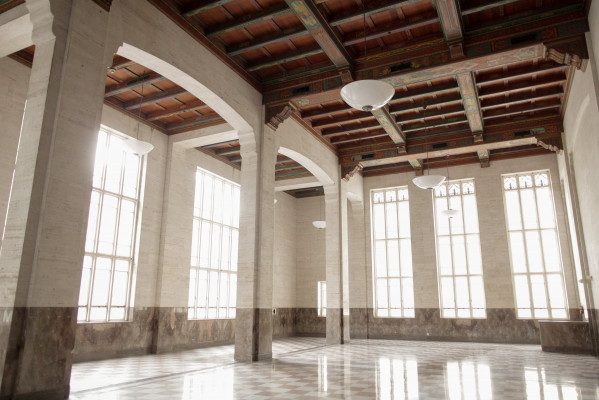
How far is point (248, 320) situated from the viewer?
12.1m

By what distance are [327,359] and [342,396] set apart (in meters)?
5.31

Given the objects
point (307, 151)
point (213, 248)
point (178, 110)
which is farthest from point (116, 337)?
point (307, 151)

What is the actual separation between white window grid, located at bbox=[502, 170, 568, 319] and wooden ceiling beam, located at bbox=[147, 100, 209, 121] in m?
14.1

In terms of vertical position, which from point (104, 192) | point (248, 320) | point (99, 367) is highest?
point (104, 192)

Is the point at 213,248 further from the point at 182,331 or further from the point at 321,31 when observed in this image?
the point at 321,31

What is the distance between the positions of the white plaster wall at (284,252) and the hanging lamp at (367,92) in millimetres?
14355

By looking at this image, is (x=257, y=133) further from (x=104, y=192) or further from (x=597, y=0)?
(x=597, y=0)

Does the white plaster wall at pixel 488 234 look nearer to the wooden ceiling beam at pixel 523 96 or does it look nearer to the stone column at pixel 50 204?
the wooden ceiling beam at pixel 523 96

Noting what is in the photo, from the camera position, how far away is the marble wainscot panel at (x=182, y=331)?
579 inches

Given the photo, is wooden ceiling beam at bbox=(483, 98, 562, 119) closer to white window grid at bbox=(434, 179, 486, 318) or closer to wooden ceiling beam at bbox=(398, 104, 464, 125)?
wooden ceiling beam at bbox=(398, 104, 464, 125)

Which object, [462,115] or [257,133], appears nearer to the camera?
[257,133]

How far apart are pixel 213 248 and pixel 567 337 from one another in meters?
13.4

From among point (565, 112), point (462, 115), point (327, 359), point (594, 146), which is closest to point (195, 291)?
point (327, 359)

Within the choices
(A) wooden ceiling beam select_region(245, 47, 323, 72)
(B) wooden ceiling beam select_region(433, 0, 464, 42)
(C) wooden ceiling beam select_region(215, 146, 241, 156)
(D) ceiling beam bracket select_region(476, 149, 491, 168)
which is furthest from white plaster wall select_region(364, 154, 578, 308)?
(A) wooden ceiling beam select_region(245, 47, 323, 72)
